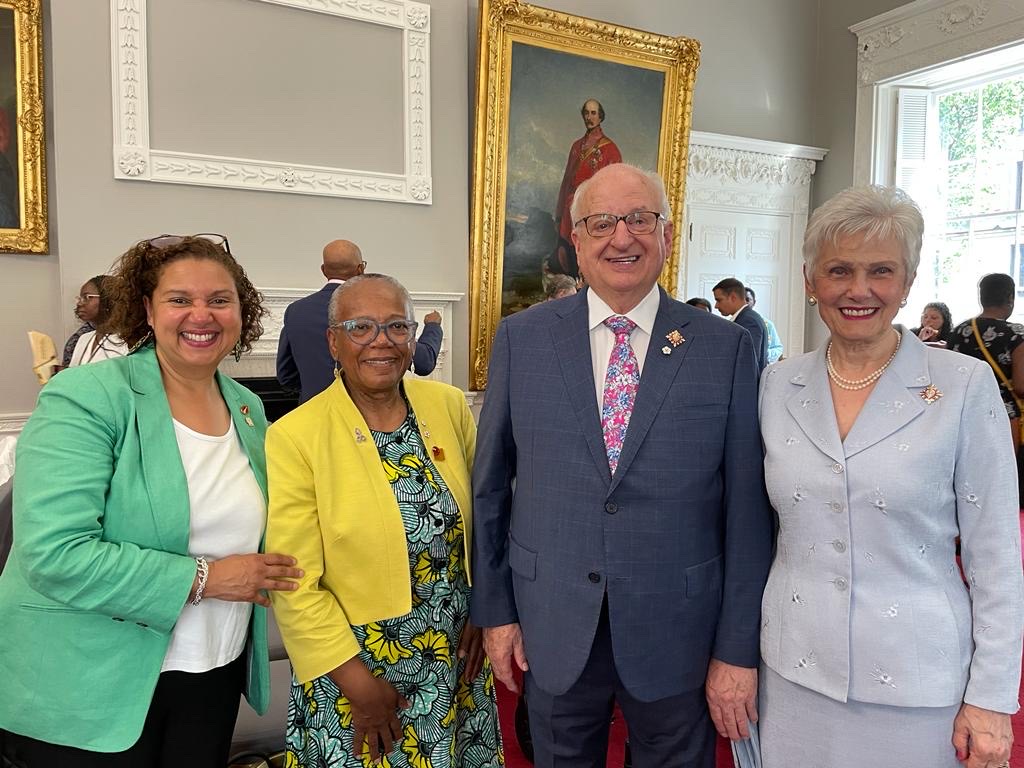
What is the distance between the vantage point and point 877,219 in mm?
1674

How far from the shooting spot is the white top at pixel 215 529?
173 cm

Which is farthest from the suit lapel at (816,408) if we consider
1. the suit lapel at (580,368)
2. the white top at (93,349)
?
the white top at (93,349)

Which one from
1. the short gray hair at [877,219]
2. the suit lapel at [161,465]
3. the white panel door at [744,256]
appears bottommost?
the suit lapel at [161,465]

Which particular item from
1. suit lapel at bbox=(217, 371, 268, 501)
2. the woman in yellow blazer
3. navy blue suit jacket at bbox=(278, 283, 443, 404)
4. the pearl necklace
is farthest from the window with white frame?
suit lapel at bbox=(217, 371, 268, 501)

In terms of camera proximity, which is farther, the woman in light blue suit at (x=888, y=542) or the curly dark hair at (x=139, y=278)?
the curly dark hair at (x=139, y=278)

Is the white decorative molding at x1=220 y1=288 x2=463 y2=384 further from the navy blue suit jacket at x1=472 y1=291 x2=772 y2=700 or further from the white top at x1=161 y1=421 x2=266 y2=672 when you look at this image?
the navy blue suit jacket at x1=472 y1=291 x2=772 y2=700

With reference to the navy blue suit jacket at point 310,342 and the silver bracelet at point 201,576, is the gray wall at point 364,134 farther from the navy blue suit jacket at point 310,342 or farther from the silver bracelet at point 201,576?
the silver bracelet at point 201,576

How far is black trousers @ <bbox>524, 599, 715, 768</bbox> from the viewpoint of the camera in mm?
1840

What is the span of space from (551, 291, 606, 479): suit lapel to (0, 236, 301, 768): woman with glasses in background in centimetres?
79

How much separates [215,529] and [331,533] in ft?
0.88

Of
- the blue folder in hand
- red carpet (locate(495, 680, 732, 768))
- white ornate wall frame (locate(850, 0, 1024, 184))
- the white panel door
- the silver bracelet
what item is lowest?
red carpet (locate(495, 680, 732, 768))

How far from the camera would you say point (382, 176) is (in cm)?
598

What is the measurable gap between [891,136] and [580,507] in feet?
26.7

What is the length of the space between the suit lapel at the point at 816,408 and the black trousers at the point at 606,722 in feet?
2.09
